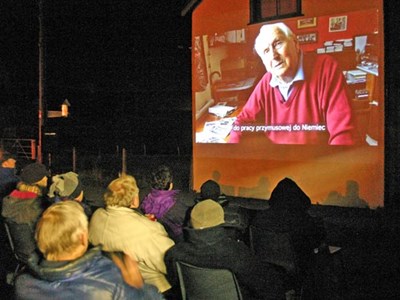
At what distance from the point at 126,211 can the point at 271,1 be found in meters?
7.95

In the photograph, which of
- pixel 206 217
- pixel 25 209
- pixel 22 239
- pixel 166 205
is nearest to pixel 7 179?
pixel 25 209

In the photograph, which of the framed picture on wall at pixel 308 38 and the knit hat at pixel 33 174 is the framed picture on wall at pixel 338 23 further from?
the knit hat at pixel 33 174

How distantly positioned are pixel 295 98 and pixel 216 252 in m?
7.04

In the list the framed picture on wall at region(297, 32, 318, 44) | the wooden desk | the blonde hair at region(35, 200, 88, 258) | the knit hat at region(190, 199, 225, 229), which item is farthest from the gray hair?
the blonde hair at region(35, 200, 88, 258)

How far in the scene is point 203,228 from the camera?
8.79 feet

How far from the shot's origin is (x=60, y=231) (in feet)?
6.27

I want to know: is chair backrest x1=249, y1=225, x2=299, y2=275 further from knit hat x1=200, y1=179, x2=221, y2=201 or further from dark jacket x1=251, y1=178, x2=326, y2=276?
knit hat x1=200, y1=179, x2=221, y2=201

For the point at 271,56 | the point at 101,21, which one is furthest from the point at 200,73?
the point at 101,21

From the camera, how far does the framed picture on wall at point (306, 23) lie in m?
9.21

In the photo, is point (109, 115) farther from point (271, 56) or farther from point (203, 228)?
point (203, 228)

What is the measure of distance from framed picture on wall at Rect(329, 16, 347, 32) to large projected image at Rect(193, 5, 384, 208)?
18 mm

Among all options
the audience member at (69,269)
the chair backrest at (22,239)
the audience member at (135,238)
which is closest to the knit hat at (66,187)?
the chair backrest at (22,239)
